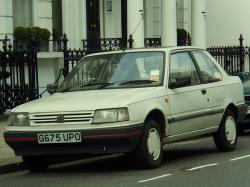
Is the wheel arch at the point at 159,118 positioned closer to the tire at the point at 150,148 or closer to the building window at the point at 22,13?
the tire at the point at 150,148

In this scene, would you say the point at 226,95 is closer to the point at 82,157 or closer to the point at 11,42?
the point at 82,157

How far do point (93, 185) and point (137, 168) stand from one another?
3.64ft

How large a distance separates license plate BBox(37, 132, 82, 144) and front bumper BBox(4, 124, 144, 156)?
0.05 meters

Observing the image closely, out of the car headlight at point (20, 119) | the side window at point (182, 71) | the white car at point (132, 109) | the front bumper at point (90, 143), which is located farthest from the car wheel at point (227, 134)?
the car headlight at point (20, 119)

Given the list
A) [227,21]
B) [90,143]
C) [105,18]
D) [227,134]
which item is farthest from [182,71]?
[227,21]

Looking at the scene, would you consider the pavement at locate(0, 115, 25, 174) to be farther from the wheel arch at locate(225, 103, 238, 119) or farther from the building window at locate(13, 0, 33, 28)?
the building window at locate(13, 0, 33, 28)

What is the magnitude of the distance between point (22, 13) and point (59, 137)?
37.9 ft

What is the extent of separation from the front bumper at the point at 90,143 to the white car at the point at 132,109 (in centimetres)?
1

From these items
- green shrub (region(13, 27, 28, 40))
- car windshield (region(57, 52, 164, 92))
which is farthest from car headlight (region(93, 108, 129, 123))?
green shrub (region(13, 27, 28, 40))

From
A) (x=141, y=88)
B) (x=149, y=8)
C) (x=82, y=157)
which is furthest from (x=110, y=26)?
(x=141, y=88)

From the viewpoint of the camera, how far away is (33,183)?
884 cm

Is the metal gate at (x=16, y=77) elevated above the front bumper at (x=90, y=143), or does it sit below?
above

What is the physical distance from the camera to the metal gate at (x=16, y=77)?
51.6 feet

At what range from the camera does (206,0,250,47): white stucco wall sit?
95.3 feet
